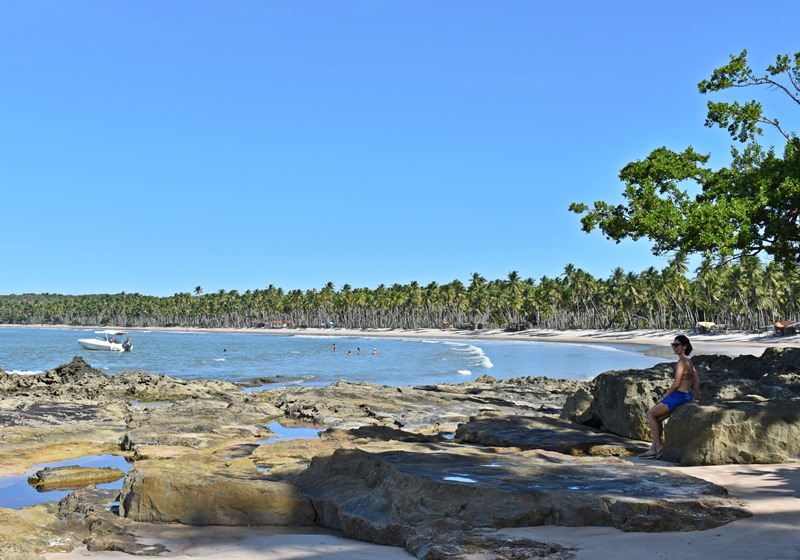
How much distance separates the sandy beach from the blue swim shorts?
2.91 ft

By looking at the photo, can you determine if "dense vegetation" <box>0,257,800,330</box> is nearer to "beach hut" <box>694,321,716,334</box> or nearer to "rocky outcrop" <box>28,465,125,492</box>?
"beach hut" <box>694,321,716,334</box>

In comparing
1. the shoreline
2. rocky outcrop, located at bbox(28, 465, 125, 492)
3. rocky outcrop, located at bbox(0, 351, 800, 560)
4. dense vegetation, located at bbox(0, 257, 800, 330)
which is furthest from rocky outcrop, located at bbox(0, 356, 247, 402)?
dense vegetation, located at bbox(0, 257, 800, 330)

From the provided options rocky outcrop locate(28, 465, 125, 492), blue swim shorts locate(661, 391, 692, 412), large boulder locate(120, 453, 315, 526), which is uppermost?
blue swim shorts locate(661, 391, 692, 412)

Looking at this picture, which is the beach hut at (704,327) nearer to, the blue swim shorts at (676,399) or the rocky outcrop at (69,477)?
the blue swim shorts at (676,399)

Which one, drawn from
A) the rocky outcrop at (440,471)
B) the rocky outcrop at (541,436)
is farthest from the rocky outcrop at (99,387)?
the rocky outcrop at (541,436)

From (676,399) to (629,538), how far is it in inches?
181

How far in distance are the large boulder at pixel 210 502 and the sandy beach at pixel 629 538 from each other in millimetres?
199

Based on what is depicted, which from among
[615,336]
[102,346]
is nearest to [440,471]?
[102,346]

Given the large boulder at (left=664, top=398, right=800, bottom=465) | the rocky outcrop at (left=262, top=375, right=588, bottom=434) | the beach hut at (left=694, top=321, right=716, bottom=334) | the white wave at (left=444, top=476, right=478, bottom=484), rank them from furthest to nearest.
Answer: the beach hut at (left=694, top=321, right=716, bottom=334) < the rocky outcrop at (left=262, top=375, right=588, bottom=434) < the large boulder at (left=664, top=398, right=800, bottom=465) < the white wave at (left=444, top=476, right=478, bottom=484)

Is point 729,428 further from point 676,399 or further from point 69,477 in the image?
point 69,477

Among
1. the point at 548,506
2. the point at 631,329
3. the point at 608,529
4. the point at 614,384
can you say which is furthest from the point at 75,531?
the point at 631,329

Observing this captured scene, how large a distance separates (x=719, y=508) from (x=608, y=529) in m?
1.13

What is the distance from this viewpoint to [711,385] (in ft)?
42.9

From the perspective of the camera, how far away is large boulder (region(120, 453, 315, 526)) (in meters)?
8.55
